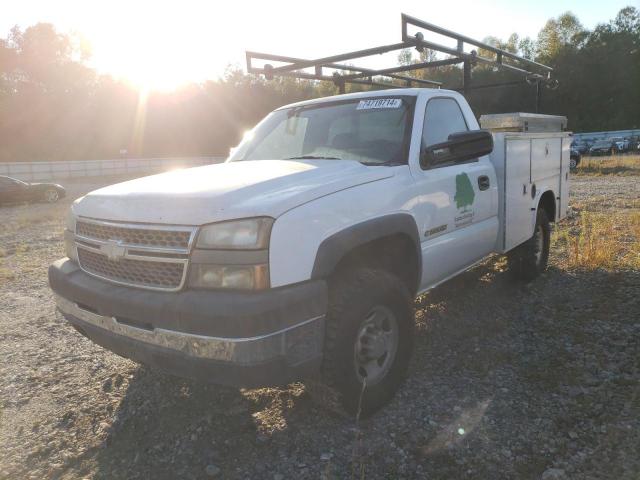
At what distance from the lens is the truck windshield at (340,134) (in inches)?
128

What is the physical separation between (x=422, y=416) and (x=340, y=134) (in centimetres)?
198

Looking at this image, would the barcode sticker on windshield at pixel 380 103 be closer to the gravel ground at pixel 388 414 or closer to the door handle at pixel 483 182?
the door handle at pixel 483 182

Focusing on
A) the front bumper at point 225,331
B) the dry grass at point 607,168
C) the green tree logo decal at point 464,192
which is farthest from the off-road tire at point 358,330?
the dry grass at point 607,168


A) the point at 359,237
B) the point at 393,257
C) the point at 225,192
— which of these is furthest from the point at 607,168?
the point at 225,192

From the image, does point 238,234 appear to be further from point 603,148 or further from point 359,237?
point 603,148

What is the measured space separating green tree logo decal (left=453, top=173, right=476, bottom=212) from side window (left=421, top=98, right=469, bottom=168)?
32 cm

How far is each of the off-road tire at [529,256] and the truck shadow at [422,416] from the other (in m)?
1.03

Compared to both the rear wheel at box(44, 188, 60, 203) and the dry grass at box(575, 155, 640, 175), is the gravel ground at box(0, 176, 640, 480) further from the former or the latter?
the dry grass at box(575, 155, 640, 175)

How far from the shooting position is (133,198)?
8.32 feet

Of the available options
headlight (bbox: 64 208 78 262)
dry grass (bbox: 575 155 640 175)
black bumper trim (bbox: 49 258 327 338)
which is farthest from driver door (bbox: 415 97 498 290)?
dry grass (bbox: 575 155 640 175)

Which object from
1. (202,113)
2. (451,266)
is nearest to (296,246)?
(451,266)

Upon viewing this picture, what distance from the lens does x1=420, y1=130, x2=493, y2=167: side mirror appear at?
10.3 ft

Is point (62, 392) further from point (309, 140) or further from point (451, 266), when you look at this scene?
point (451, 266)

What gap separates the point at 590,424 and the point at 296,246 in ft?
6.19
